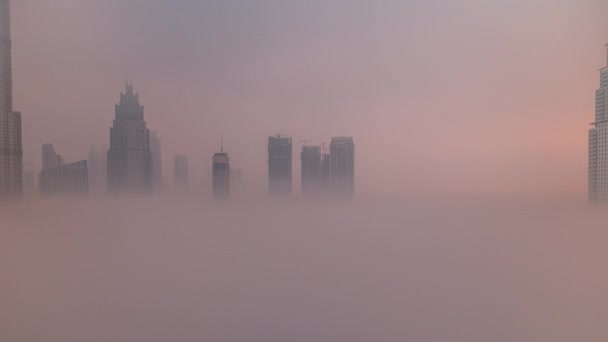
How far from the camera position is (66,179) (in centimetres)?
167

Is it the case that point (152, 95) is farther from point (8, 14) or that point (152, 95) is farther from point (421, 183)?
point (421, 183)

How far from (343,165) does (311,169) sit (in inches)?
6.5

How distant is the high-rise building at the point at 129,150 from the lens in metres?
1.65

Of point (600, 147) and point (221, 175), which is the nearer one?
point (600, 147)

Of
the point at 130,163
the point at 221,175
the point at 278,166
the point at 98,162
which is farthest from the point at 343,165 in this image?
the point at 98,162

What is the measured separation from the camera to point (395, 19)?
1648mm

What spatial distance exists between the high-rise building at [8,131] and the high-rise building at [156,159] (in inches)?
25.1

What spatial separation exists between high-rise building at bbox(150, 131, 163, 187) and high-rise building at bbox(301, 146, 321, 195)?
0.72 m

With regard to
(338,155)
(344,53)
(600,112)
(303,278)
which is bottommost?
(303,278)

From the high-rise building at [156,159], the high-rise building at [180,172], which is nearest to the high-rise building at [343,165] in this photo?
the high-rise building at [180,172]

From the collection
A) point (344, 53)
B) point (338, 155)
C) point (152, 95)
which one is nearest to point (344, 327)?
point (338, 155)

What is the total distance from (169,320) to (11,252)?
0.88 meters

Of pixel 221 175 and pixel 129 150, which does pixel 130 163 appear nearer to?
pixel 129 150

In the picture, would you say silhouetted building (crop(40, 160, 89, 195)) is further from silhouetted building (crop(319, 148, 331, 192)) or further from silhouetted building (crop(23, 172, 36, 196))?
silhouetted building (crop(319, 148, 331, 192))
